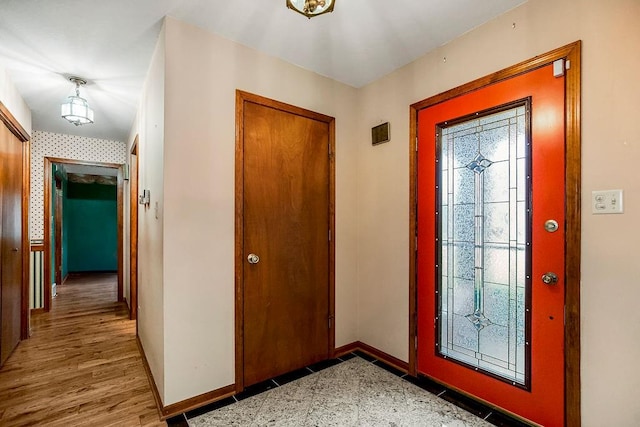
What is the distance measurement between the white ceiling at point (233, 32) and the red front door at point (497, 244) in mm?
513

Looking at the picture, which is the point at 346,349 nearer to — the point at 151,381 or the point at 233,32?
the point at 151,381

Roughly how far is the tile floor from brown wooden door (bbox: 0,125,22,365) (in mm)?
2165

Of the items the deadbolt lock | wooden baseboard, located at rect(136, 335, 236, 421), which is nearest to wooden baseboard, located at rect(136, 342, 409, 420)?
wooden baseboard, located at rect(136, 335, 236, 421)

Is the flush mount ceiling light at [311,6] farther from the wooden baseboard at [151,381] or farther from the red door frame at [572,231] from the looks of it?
the wooden baseboard at [151,381]

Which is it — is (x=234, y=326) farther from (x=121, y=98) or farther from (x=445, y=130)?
(x=121, y=98)

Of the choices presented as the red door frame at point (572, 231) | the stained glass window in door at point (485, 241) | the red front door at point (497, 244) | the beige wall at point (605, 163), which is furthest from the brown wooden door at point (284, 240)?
the red door frame at point (572, 231)

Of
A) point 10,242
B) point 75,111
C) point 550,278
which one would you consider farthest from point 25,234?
point 550,278

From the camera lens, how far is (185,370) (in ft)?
6.23

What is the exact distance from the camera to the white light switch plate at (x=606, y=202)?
1.42 meters

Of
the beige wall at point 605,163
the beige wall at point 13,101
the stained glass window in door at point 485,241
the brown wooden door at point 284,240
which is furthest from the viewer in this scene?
the beige wall at point 13,101

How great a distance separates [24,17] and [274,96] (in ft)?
5.19

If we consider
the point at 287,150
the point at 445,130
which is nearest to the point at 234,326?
the point at 287,150

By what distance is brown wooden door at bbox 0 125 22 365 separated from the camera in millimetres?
2617

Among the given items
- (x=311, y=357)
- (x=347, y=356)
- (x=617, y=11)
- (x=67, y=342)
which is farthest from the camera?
(x=67, y=342)
